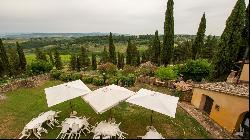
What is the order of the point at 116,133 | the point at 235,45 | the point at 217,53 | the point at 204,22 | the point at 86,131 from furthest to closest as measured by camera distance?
1. the point at 204,22
2. the point at 217,53
3. the point at 235,45
4. the point at 86,131
5. the point at 116,133

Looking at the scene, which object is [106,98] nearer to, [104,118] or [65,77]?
[104,118]

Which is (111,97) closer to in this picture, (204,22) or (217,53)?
(217,53)

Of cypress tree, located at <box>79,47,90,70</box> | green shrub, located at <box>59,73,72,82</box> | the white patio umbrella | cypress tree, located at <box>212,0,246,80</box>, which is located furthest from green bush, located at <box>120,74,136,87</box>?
cypress tree, located at <box>79,47,90,70</box>

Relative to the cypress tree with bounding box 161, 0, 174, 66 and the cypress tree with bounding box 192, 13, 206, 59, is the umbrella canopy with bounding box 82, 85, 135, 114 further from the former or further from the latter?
the cypress tree with bounding box 192, 13, 206, 59

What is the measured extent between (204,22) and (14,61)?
4420 centimetres

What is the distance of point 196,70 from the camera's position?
23.1 metres

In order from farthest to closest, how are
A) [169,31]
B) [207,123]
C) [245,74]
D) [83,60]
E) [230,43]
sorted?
[83,60] < [169,31] < [230,43] < [245,74] < [207,123]

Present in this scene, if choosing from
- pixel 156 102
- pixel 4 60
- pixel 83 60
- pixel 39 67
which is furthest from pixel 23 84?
pixel 83 60

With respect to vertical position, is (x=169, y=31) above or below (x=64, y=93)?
above

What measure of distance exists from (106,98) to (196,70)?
14511 millimetres

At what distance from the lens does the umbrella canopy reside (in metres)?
11.1

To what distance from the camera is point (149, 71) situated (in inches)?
983

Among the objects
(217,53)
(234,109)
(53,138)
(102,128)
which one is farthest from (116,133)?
(217,53)

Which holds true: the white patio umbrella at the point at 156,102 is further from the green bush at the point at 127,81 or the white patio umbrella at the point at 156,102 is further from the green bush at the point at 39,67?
the green bush at the point at 39,67
